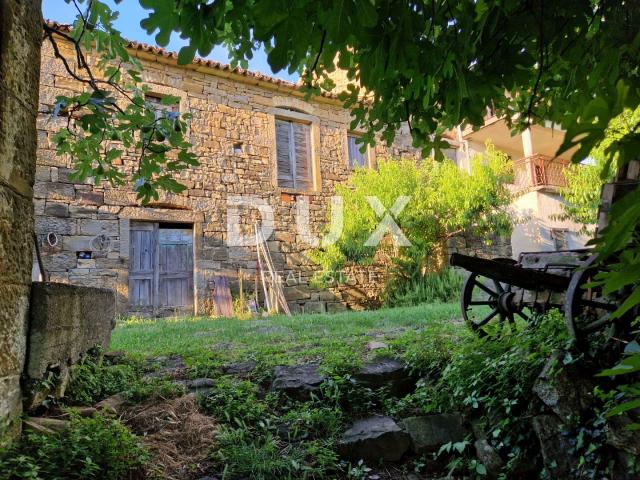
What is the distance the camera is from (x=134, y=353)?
4.05 m

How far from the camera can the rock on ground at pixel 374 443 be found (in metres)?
2.93

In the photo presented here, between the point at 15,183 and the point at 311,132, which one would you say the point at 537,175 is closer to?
the point at 311,132

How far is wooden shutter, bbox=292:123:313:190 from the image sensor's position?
34.9 ft

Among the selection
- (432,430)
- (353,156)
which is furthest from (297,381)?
(353,156)

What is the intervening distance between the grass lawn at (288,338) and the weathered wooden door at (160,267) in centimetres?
100

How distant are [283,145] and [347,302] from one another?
3.97 meters

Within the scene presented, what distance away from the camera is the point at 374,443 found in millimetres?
2965

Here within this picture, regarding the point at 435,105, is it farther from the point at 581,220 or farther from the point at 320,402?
the point at 581,220

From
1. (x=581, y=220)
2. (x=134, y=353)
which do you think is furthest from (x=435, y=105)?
(x=581, y=220)

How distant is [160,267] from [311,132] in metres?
4.77

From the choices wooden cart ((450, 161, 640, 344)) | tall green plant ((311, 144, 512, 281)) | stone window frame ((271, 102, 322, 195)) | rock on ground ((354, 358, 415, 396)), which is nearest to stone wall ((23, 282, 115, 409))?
rock on ground ((354, 358, 415, 396))

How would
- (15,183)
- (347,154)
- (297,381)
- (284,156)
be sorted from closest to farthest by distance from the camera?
1. (15,183)
2. (297,381)
3. (284,156)
4. (347,154)

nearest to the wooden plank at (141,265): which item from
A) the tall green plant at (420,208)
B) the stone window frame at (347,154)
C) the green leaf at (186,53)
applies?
the tall green plant at (420,208)

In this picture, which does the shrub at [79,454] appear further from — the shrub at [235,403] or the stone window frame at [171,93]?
the stone window frame at [171,93]
